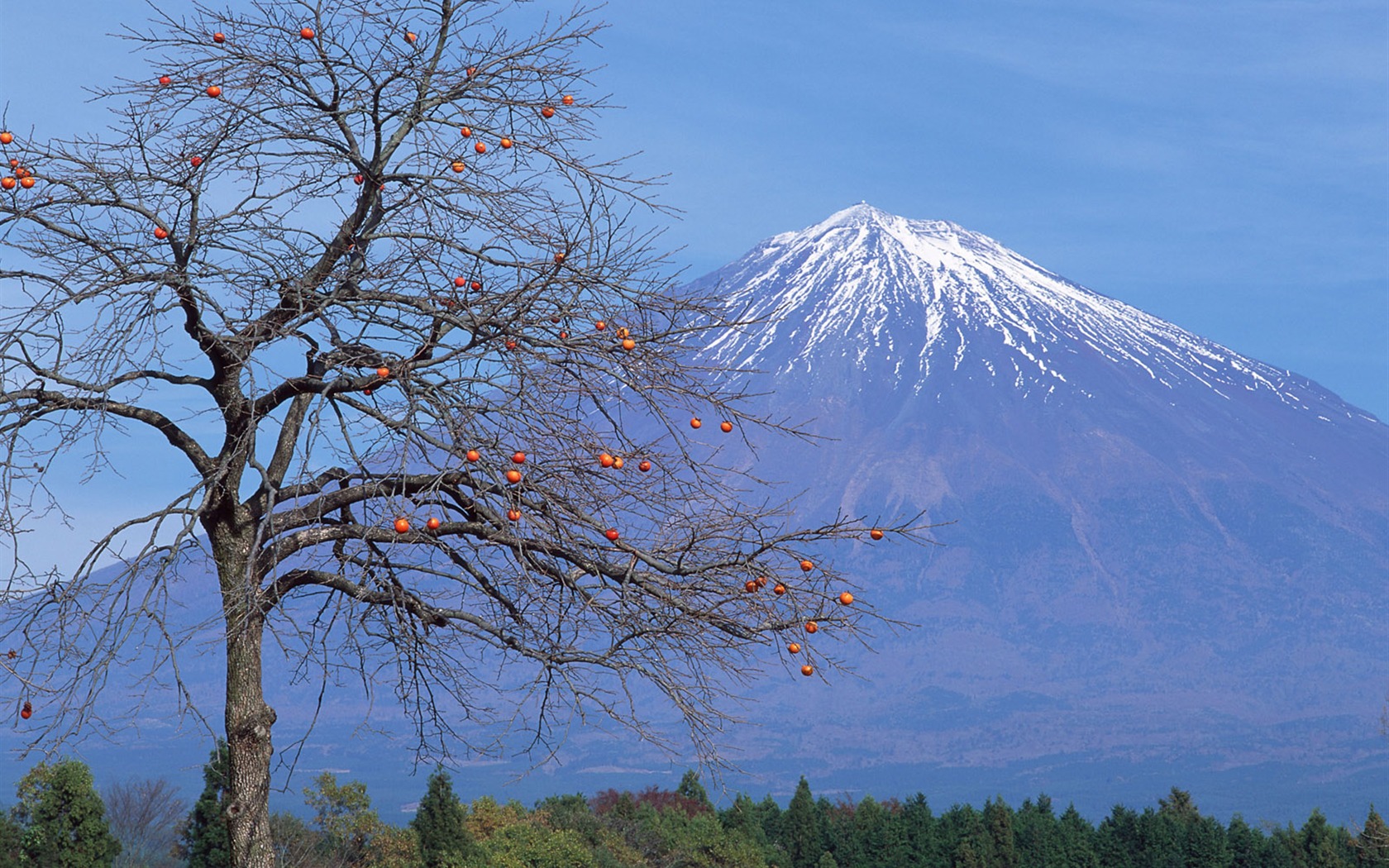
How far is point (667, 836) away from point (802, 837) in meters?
8.81

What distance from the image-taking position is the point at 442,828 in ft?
68.0

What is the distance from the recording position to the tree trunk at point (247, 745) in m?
7.86

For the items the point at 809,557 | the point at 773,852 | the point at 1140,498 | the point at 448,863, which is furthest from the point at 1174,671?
the point at 809,557

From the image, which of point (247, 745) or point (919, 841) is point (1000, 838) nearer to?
point (919, 841)

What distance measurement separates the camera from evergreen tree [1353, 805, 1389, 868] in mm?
26281

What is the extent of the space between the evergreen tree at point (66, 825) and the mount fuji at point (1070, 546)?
5690 inches

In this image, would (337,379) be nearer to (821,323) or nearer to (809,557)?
(809,557)

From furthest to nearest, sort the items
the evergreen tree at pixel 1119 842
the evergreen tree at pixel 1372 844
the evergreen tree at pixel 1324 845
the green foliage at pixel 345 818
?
the evergreen tree at pixel 1119 842, the evergreen tree at pixel 1324 845, the evergreen tree at pixel 1372 844, the green foliage at pixel 345 818

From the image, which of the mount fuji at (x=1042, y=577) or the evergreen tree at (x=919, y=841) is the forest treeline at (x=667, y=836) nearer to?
the evergreen tree at (x=919, y=841)

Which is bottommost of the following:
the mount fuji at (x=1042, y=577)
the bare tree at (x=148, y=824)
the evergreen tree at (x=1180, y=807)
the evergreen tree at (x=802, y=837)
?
the evergreen tree at (x=802, y=837)

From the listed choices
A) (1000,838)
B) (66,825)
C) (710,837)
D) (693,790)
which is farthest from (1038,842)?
→ (66,825)

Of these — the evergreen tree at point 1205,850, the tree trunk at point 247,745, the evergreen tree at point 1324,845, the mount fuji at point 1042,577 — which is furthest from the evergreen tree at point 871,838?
the mount fuji at point 1042,577

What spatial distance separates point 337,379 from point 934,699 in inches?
6740

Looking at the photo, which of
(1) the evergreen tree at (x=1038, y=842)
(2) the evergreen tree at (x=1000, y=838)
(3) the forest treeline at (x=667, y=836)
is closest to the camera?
(3) the forest treeline at (x=667, y=836)
